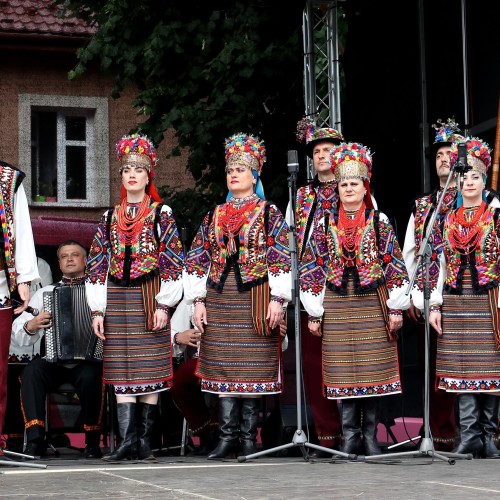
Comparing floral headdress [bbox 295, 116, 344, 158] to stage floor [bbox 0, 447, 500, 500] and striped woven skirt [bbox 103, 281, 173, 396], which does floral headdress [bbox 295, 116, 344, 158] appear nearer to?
striped woven skirt [bbox 103, 281, 173, 396]

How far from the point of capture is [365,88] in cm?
1348

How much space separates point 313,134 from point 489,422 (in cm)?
222

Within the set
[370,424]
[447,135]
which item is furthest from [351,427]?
[447,135]

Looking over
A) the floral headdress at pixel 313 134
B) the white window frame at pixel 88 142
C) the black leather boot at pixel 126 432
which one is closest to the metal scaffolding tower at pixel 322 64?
Result: the floral headdress at pixel 313 134

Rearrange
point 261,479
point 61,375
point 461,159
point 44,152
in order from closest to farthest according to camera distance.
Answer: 1. point 261,479
2. point 461,159
3. point 61,375
4. point 44,152

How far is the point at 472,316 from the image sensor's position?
26.9 ft

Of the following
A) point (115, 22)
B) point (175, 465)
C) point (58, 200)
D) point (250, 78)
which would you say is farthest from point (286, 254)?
point (58, 200)

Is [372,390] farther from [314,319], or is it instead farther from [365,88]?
[365,88]

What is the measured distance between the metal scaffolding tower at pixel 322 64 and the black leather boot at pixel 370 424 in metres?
2.36

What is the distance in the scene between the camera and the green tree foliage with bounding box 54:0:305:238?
40.2ft

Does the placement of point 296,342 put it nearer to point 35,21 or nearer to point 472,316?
point 472,316

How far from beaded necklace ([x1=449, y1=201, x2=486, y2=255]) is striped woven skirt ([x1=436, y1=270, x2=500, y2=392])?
0.16 meters


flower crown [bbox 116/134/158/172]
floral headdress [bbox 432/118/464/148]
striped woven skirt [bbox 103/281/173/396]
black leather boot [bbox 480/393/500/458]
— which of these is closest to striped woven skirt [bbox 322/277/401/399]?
black leather boot [bbox 480/393/500/458]

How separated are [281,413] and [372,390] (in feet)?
3.28
